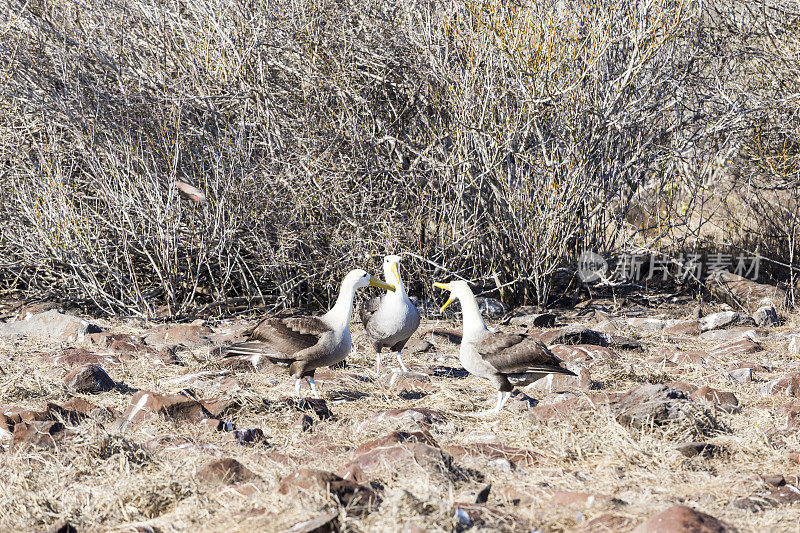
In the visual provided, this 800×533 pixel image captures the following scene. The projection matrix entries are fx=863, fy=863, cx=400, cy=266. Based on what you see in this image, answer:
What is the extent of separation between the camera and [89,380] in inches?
228

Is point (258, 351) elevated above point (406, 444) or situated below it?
below

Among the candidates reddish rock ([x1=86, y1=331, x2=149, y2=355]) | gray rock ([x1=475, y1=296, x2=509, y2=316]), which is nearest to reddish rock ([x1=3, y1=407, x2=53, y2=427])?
reddish rock ([x1=86, y1=331, x2=149, y2=355])

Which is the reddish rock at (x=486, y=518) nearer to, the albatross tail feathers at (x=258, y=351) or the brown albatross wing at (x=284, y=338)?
the brown albatross wing at (x=284, y=338)

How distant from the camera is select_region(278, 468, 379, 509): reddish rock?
3277 mm

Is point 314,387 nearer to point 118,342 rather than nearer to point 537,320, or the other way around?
point 118,342

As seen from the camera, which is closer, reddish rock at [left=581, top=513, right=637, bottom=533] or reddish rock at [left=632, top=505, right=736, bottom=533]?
reddish rock at [left=632, top=505, right=736, bottom=533]

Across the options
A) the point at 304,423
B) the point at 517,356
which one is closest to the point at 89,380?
the point at 304,423

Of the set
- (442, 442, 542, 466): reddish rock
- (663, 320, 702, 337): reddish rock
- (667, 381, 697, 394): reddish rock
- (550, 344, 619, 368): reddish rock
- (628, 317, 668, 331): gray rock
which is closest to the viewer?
(442, 442, 542, 466): reddish rock

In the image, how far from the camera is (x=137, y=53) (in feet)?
27.6

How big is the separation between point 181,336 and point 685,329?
4652mm

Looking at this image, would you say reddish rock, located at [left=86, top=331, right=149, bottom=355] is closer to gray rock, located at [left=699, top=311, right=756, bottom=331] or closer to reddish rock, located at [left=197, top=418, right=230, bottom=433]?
reddish rock, located at [left=197, top=418, right=230, bottom=433]

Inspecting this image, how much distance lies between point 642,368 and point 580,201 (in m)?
2.66

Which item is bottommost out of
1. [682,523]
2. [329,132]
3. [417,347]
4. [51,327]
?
[51,327]

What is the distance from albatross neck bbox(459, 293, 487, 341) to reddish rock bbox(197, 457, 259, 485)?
7.03 feet
